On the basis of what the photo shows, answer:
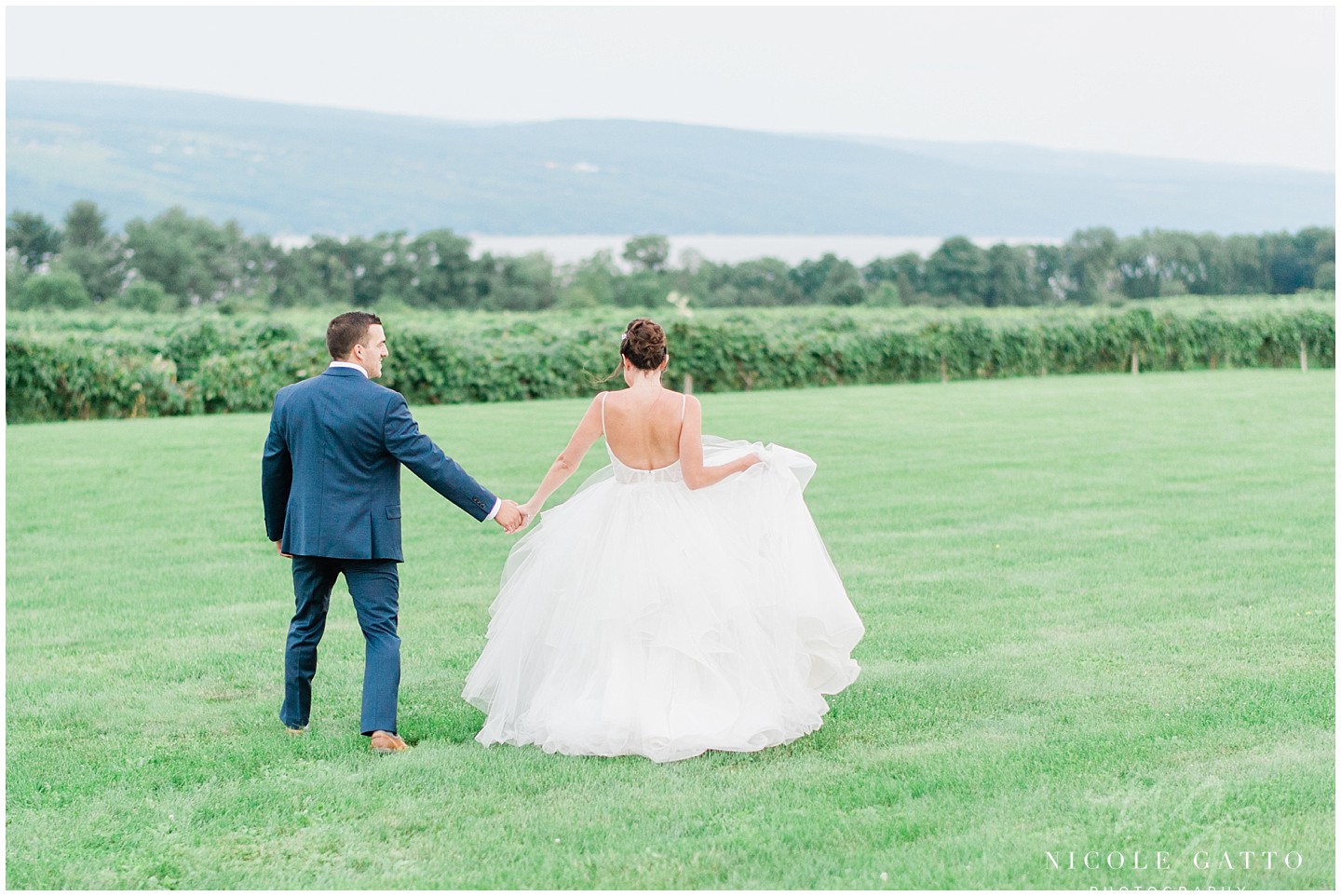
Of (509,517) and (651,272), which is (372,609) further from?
(651,272)

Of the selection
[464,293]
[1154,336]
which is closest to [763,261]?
[464,293]

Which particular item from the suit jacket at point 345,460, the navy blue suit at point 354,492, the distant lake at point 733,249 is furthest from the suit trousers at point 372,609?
the distant lake at point 733,249

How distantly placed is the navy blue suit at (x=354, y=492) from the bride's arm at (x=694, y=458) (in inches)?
33.1

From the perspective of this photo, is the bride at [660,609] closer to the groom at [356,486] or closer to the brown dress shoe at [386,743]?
the brown dress shoe at [386,743]

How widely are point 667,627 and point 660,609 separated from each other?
8cm

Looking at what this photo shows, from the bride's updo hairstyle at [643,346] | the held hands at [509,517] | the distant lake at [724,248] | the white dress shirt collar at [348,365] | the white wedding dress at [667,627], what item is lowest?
the white wedding dress at [667,627]

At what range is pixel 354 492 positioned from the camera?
5.31 meters

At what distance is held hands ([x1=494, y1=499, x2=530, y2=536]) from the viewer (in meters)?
5.56

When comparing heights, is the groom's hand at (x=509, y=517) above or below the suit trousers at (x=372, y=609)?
above

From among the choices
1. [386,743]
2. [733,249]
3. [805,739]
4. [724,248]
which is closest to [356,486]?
[386,743]

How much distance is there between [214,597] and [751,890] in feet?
19.1

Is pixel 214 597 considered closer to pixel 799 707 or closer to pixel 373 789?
pixel 373 789

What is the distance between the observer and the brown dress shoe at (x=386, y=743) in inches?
211

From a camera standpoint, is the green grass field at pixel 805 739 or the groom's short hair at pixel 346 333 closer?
the green grass field at pixel 805 739
